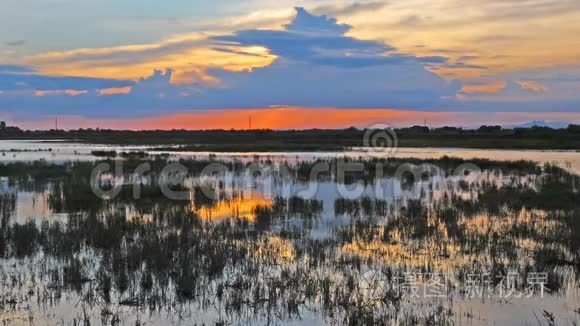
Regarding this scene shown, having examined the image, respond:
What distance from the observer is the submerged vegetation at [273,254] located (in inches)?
324

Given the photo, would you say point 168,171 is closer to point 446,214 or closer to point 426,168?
point 426,168

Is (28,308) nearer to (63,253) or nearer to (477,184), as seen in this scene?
(63,253)

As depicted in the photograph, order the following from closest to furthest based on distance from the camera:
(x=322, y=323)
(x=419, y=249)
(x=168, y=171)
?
(x=322, y=323), (x=419, y=249), (x=168, y=171)

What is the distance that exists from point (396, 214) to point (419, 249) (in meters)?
4.88

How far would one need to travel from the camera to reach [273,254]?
37.8ft

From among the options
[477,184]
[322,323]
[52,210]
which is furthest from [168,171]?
[322,323]

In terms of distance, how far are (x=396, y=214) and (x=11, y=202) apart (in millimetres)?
13207

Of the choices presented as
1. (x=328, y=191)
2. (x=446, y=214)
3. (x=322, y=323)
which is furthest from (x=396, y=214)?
→ (x=322, y=323)

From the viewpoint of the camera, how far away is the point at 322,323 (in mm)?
7730

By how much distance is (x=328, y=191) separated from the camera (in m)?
23.6

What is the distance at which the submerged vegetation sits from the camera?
822cm

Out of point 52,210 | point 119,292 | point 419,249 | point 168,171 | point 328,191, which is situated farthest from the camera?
point 168,171

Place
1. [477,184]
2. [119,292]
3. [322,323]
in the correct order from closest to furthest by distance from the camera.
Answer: [322,323]
[119,292]
[477,184]

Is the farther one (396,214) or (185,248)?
(396,214)
